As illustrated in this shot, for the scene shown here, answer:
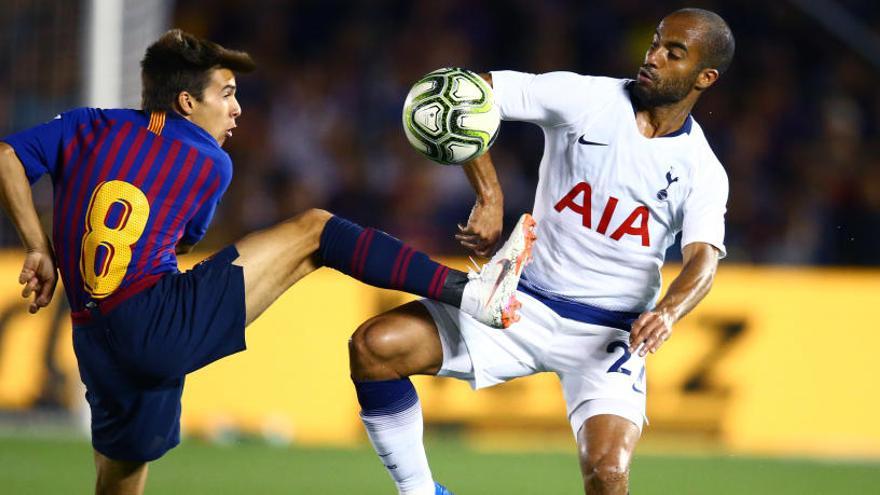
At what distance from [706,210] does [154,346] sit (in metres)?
2.12

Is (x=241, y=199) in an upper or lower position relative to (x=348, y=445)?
upper

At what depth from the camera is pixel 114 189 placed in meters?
5.00

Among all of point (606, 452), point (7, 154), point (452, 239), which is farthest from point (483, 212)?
point (452, 239)

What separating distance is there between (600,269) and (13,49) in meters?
6.69

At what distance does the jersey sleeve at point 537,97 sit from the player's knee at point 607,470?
52.0 inches

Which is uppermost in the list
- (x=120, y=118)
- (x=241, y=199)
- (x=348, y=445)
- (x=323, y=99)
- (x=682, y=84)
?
(x=682, y=84)

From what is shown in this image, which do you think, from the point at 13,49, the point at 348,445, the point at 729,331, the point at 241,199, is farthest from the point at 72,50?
the point at 729,331

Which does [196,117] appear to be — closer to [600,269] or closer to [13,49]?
[600,269]

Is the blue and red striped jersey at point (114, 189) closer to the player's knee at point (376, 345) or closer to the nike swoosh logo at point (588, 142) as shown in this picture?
the player's knee at point (376, 345)

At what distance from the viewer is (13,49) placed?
35.3ft

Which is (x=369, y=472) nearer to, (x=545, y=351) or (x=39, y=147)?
(x=545, y=351)

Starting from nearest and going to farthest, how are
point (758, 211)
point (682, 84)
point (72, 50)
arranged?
1. point (682, 84)
2. point (72, 50)
3. point (758, 211)

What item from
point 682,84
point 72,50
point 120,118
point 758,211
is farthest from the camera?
point 758,211

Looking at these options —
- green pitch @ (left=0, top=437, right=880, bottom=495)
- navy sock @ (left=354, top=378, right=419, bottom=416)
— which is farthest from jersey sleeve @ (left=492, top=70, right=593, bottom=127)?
green pitch @ (left=0, top=437, right=880, bottom=495)
